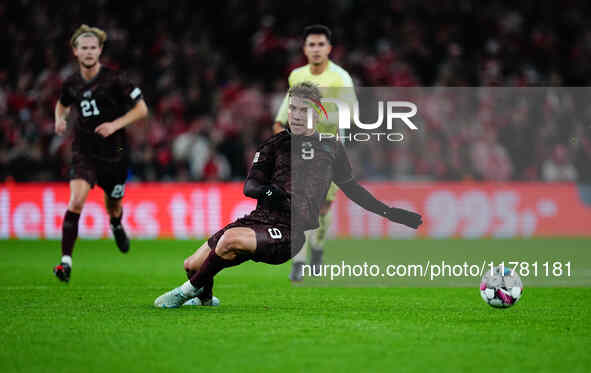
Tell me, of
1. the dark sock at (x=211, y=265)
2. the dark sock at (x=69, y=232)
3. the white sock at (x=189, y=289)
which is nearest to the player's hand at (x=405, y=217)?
the dark sock at (x=211, y=265)

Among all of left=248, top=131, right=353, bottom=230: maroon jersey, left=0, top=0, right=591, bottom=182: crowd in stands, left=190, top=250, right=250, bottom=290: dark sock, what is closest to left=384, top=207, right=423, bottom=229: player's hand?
left=248, top=131, right=353, bottom=230: maroon jersey

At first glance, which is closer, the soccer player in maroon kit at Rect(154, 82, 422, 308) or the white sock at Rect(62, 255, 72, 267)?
the soccer player in maroon kit at Rect(154, 82, 422, 308)

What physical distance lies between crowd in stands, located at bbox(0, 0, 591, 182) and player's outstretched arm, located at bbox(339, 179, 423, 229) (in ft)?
25.5

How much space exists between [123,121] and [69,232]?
123 cm

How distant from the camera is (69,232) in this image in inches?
372

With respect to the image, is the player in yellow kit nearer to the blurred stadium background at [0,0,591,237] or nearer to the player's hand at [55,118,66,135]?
the player's hand at [55,118,66,135]

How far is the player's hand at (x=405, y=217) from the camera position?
291 inches

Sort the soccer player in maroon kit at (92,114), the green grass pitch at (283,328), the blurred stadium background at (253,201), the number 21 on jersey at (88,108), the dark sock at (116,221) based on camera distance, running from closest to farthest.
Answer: the green grass pitch at (283,328)
the blurred stadium background at (253,201)
the soccer player in maroon kit at (92,114)
the number 21 on jersey at (88,108)
the dark sock at (116,221)

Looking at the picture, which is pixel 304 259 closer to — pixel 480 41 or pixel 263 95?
pixel 263 95

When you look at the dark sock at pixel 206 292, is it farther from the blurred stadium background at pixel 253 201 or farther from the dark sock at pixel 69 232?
the dark sock at pixel 69 232

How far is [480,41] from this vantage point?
22.0 meters

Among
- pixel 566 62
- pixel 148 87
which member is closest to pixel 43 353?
pixel 148 87

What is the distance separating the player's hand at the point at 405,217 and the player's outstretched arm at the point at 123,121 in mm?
3316

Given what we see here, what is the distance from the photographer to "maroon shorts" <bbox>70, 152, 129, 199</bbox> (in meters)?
9.63
